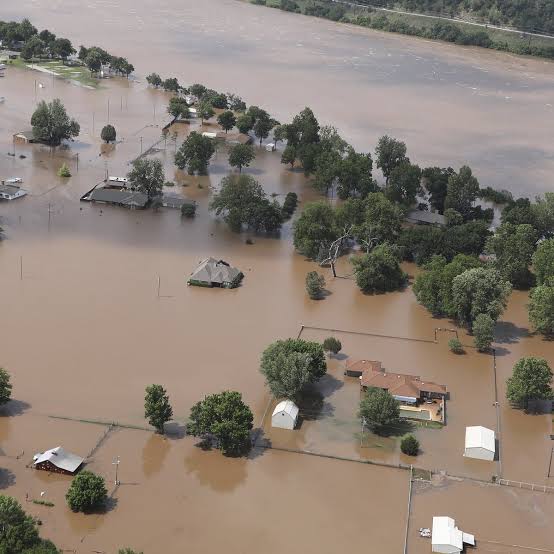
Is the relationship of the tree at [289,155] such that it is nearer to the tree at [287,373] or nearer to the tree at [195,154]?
the tree at [195,154]

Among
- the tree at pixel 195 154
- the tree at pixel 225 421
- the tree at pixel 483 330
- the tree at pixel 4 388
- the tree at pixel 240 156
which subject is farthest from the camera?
the tree at pixel 240 156

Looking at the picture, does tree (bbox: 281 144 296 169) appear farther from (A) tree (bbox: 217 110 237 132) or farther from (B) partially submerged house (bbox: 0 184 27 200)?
(B) partially submerged house (bbox: 0 184 27 200)

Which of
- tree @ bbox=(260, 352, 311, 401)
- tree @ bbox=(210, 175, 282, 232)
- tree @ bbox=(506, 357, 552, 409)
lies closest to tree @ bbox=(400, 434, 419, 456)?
tree @ bbox=(260, 352, 311, 401)

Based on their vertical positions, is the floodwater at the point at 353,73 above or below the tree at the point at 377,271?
above

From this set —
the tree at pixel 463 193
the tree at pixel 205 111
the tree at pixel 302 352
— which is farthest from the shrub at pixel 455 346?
the tree at pixel 205 111

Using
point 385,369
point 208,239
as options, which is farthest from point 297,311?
point 208,239

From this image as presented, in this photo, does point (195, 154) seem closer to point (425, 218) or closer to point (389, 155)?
point (389, 155)
